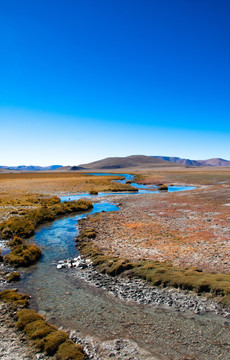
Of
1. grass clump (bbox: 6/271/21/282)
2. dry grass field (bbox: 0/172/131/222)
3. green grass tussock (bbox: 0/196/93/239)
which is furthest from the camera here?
dry grass field (bbox: 0/172/131/222)

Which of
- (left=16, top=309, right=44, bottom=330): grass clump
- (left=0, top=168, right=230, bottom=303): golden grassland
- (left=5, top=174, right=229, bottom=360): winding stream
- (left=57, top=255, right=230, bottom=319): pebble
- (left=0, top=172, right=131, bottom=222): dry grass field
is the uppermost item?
(left=0, top=172, right=131, bottom=222): dry grass field

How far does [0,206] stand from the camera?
36.1 meters

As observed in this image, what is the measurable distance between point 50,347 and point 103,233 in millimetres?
14660

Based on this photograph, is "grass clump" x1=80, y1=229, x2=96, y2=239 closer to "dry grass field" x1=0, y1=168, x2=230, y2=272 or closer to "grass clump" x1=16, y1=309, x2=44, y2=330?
"dry grass field" x1=0, y1=168, x2=230, y2=272

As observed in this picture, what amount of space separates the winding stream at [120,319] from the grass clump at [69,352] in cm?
95

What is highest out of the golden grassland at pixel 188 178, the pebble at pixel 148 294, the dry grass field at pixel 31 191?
the golden grassland at pixel 188 178

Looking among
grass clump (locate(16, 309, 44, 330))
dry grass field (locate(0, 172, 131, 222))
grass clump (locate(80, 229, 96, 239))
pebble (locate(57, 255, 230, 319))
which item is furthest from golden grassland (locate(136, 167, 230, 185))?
grass clump (locate(16, 309, 44, 330))

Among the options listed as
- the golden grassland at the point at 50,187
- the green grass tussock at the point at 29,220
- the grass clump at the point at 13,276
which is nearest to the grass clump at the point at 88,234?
the green grass tussock at the point at 29,220

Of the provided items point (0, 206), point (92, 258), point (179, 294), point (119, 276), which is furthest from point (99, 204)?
point (179, 294)

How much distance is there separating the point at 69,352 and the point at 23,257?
9.46 metres

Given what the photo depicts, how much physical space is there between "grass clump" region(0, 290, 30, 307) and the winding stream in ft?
1.31

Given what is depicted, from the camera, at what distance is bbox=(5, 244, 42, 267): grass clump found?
51.3ft

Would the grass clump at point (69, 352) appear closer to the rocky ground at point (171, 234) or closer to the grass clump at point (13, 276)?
the grass clump at point (13, 276)

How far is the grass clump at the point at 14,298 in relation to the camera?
→ 10.8 metres
